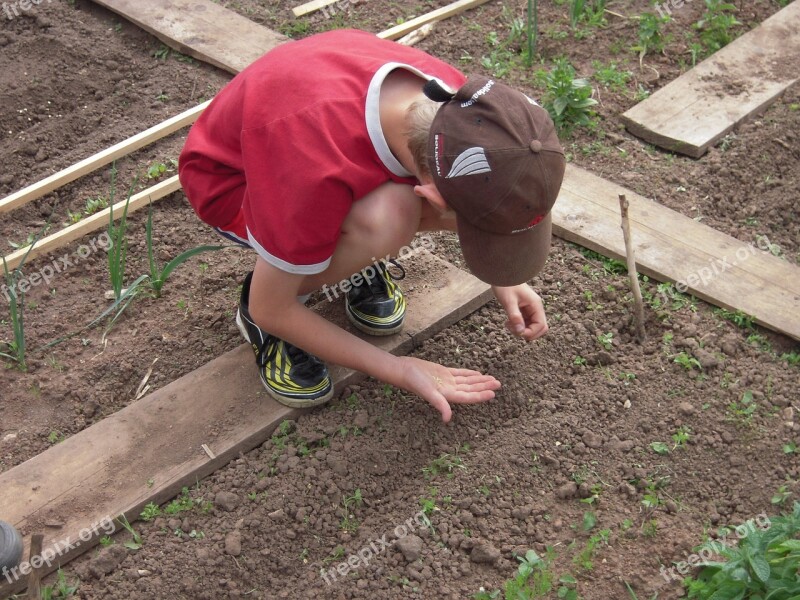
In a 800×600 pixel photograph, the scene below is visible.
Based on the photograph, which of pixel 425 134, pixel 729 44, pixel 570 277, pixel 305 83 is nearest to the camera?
pixel 425 134

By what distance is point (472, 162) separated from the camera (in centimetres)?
186

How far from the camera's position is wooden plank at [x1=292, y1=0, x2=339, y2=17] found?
419cm

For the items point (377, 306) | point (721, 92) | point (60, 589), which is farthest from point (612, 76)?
point (60, 589)

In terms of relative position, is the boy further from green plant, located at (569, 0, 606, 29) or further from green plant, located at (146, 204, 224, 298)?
green plant, located at (569, 0, 606, 29)

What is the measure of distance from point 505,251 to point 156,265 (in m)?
1.48

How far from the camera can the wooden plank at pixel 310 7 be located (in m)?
4.19

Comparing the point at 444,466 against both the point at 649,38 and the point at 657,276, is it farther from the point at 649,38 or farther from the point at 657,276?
the point at 649,38

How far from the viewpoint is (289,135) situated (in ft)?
6.86

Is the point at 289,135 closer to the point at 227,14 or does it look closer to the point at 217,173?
the point at 217,173

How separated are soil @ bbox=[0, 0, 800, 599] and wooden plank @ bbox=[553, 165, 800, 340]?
67 mm

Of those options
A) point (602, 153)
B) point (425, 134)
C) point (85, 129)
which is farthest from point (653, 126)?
point (85, 129)

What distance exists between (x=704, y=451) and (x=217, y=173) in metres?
1.52

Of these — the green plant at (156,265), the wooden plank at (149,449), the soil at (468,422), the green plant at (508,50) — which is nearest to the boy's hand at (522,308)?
the soil at (468,422)

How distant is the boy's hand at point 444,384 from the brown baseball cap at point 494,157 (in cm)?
52
